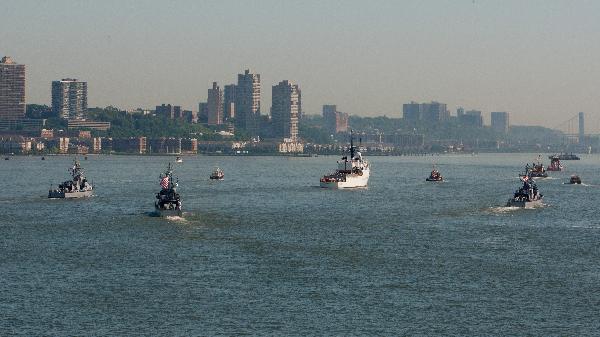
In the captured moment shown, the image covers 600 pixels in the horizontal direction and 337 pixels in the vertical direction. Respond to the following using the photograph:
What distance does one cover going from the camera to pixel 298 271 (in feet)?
277

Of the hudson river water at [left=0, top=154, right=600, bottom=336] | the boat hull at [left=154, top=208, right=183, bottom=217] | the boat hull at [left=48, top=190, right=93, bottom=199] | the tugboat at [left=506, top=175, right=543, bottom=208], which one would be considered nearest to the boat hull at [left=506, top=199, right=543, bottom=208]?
the tugboat at [left=506, top=175, right=543, bottom=208]

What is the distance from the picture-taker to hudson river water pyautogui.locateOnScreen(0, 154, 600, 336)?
2608 inches

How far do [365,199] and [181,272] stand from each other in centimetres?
8587

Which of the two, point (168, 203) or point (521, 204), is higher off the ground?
point (168, 203)

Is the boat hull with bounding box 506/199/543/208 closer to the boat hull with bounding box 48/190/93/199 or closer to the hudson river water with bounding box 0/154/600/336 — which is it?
the hudson river water with bounding box 0/154/600/336

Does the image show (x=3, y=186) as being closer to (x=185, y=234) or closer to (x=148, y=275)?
(x=185, y=234)

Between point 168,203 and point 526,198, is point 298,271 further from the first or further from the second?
point 526,198

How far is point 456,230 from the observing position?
11662cm

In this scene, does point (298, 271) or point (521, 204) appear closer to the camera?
point (298, 271)

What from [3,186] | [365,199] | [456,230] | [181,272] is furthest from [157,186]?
[181,272]

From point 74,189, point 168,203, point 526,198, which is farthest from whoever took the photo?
point 74,189

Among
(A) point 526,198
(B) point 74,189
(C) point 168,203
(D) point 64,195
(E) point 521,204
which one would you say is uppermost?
(A) point 526,198

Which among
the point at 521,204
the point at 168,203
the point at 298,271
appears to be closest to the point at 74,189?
the point at 168,203

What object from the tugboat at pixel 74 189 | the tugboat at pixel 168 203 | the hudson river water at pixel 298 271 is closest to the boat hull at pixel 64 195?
the tugboat at pixel 74 189
